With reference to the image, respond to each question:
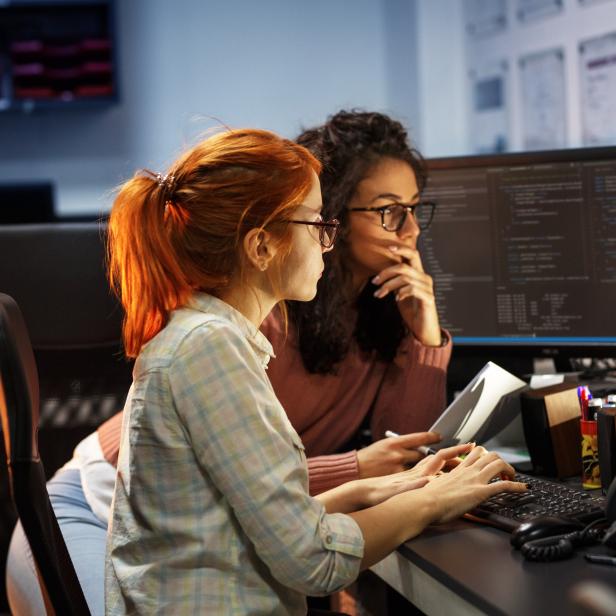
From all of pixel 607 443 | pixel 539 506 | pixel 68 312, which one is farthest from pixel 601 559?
pixel 68 312

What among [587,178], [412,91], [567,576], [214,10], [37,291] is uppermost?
[214,10]

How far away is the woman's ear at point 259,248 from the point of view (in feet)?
3.81

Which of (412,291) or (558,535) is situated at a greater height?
(412,291)

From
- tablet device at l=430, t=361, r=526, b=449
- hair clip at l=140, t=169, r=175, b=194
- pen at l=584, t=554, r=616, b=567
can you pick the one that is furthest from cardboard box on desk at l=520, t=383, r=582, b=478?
hair clip at l=140, t=169, r=175, b=194

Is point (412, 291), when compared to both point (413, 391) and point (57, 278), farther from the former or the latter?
point (57, 278)

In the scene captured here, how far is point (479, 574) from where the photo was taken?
1084 mm

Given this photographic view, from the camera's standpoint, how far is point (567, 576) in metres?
1.06

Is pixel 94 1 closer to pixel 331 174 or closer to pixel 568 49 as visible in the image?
pixel 568 49

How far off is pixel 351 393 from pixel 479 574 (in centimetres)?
69

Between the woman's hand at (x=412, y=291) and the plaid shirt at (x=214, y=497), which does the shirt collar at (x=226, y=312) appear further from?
the woman's hand at (x=412, y=291)

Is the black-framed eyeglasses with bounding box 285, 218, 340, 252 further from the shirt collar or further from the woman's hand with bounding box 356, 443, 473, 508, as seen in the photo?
the woman's hand with bounding box 356, 443, 473, 508

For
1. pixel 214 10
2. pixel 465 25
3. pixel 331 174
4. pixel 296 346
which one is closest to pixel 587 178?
pixel 331 174

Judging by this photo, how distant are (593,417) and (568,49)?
97.9 inches

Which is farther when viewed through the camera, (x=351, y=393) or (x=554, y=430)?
(x=351, y=393)
